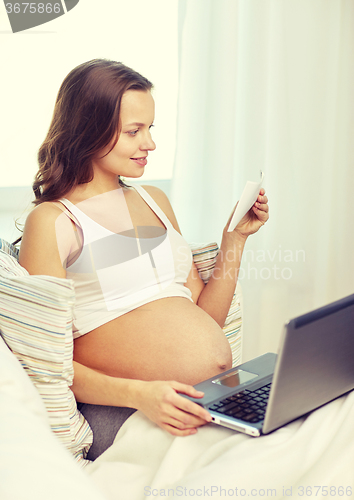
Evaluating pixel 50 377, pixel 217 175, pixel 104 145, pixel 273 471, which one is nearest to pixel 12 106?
pixel 104 145

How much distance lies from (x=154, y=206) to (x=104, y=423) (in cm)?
64

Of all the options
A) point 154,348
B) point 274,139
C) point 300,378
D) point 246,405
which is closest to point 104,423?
point 154,348

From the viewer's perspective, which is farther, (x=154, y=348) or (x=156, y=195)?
(x=156, y=195)

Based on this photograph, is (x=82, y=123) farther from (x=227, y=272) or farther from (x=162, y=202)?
(x=227, y=272)

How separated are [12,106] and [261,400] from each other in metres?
1.37

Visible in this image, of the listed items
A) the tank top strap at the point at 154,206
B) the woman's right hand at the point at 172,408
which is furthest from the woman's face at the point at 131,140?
the woman's right hand at the point at 172,408

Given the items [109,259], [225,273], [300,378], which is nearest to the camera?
[300,378]

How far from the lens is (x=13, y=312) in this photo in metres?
0.97

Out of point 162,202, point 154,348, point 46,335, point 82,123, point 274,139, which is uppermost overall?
point 82,123

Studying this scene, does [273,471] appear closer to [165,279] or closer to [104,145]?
[165,279]

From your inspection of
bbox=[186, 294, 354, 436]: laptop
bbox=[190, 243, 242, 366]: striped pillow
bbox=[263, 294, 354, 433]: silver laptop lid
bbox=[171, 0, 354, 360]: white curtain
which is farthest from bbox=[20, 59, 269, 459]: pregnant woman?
bbox=[171, 0, 354, 360]: white curtain

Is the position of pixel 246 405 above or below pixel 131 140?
below

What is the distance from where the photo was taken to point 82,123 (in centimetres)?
120

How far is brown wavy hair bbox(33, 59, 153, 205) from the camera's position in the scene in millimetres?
1185
